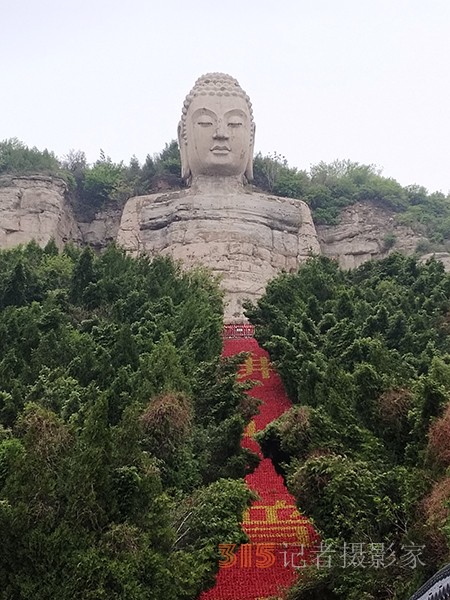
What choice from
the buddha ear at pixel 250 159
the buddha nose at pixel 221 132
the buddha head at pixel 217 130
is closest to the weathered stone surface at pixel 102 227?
the buddha head at pixel 217 130

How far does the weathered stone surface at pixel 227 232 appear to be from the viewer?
19.4 m

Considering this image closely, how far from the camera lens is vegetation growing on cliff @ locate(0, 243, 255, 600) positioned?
216 inches

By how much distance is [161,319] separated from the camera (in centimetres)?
1231

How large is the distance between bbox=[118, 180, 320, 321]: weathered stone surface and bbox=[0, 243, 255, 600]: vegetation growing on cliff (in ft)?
19.5

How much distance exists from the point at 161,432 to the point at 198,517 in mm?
1304

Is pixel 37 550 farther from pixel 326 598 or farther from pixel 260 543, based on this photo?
pixel 260 543

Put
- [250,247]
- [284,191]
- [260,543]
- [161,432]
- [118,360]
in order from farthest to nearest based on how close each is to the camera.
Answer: [284,191], [250,247], [118,360], [260,543], [161,432]

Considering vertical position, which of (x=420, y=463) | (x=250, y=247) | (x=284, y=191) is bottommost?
(x=420, y=463)

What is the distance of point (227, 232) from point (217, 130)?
8.54 ft

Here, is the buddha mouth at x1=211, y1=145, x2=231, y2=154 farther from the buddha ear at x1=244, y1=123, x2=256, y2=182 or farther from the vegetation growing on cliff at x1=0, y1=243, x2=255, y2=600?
the vegetation growing on cliff at x1=0, y1=243, x2=255, y2=600

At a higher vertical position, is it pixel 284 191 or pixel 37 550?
pixel 284 191

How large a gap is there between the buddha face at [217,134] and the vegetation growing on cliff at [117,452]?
8.15 meters

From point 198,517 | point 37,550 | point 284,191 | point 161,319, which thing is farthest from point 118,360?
point 284,191

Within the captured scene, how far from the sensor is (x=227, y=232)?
20.0 meters
